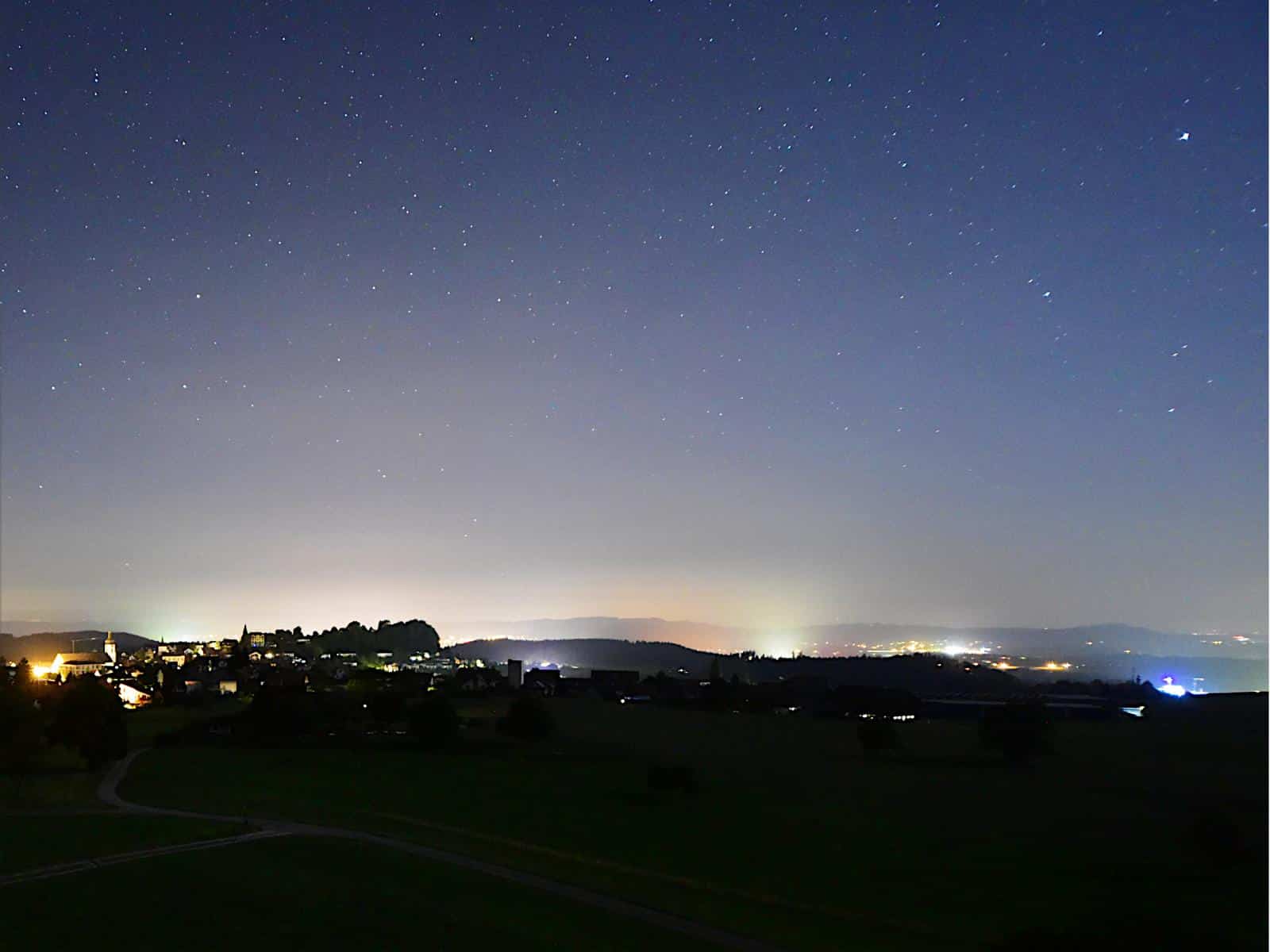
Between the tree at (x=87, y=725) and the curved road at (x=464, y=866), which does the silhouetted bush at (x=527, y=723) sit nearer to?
the tree at (x=87, y=725)

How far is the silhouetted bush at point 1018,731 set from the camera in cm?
7812

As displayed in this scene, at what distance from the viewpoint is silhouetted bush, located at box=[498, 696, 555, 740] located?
91.4 m

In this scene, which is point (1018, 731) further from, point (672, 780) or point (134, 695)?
point (134, 695)

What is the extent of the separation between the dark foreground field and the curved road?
907 millimetres

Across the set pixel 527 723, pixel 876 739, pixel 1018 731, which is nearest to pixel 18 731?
pixel 527 723

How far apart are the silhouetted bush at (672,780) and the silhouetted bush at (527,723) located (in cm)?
2857

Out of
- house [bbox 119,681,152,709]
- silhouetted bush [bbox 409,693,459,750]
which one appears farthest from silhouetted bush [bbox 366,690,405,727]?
house [bbox 119,681,152,709]

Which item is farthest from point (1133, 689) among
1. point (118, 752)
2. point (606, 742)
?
point (118, 752)

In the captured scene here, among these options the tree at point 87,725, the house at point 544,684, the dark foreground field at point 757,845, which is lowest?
the dark foreground field at point 757,845

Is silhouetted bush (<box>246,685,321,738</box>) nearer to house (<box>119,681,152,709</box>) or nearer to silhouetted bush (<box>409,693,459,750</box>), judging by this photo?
silhouetted bush (<box>409,693,459,750</box>)

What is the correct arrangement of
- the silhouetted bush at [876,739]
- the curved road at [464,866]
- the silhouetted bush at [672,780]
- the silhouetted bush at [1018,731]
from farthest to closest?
the silhouetted bush at [876,739]
the silhouetted bush at [1018,731]
the silhouetted bush at [672,780]
the curved road at [464,866]

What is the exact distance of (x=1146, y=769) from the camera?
73812 mm

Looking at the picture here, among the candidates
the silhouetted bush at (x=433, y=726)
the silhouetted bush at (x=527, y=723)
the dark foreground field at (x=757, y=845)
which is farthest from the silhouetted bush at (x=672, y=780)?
the silhouetted bush at (x=527, y=723)

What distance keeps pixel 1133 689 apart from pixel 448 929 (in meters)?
153
